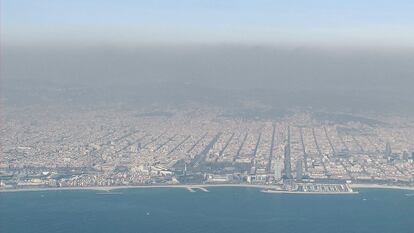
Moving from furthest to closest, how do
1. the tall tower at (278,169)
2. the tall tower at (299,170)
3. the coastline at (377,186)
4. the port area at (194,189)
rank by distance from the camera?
the tall tower at (299,170), the tall tower at (278,169), the coastline at (377,186), the port area at (194,189)

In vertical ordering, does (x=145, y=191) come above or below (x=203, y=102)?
below

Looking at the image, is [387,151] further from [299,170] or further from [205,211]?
[205,211]

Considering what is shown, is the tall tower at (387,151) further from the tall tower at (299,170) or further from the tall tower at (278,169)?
the tall tower at (278,169)

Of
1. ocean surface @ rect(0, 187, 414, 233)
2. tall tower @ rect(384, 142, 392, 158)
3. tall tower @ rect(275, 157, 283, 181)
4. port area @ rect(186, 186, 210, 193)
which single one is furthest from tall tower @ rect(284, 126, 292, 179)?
tall tower @ rect(384, 142, 392, 158)

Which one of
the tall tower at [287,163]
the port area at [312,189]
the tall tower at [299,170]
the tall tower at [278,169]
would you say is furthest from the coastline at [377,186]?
the tall tower at [278,169]

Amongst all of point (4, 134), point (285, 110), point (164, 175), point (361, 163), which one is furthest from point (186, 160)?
point (285, 110)

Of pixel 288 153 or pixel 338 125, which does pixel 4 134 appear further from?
pixel 338 125

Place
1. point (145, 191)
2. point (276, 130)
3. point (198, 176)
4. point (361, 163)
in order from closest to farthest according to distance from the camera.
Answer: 1. point (145, 191)
2. point (198, 176)
3. point (361, 163)
4. point (276, 130)
